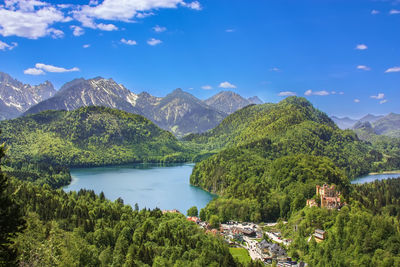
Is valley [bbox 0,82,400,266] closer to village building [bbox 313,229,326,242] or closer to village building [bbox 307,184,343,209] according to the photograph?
village building [bbox 313,229,326,242]

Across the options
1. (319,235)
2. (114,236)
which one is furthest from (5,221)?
(319,235)

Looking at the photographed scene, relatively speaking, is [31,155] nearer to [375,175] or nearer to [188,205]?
[188,205]

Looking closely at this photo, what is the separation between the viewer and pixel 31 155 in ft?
586

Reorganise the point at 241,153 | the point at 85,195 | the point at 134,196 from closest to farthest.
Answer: the point at 85,195, the point at 134,196, the point at 241,153

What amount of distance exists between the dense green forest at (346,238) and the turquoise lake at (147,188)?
32.4 metres

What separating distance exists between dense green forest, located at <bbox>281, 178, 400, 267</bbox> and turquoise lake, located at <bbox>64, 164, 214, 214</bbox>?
32.4 metres

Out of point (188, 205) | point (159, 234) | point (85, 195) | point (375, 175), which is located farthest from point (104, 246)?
point (375, 175)

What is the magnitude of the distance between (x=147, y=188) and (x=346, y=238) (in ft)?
239

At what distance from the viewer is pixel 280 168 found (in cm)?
Answer: 9825

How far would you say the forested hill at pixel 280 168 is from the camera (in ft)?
253

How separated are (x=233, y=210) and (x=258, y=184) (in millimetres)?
19604

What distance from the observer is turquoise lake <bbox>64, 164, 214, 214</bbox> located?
9325cm

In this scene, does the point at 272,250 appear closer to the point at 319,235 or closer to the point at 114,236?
the point at 319,235

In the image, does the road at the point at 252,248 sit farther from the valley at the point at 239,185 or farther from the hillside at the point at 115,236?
the hillside at the point at 115,236
